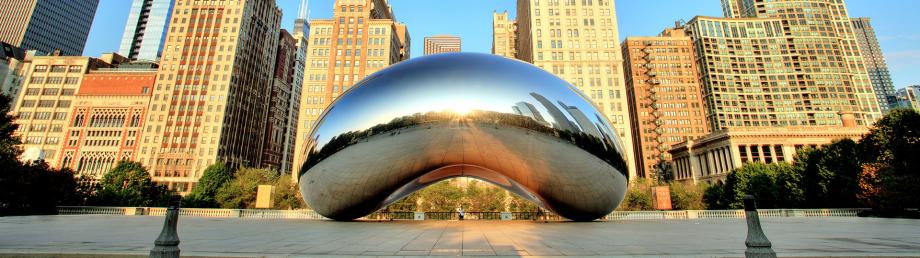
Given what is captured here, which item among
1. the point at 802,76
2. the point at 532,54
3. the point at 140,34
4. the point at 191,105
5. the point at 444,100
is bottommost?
the point at 444,100

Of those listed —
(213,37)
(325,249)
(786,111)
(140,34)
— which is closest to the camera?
(325,249)

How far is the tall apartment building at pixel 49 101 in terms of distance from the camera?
294ft

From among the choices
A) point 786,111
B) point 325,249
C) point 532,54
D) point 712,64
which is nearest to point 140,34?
point 532,54

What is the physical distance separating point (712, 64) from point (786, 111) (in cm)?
2387

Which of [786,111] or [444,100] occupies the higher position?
[786,111]

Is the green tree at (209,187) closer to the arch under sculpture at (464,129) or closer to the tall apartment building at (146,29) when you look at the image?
the arch under sculpture at (464,129)

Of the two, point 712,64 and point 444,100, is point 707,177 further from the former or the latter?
point 444,100

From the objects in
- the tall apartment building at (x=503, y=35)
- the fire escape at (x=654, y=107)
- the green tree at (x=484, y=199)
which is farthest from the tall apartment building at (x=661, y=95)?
the green tree at (x=484, y=199)

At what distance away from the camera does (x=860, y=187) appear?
29.9 meters

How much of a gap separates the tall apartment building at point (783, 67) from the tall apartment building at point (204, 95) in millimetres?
132533

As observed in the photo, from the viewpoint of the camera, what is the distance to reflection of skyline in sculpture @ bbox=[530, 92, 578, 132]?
21.4 ft

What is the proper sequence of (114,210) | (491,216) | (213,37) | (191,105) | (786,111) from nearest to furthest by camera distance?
(114,210) → (491,216) → (191,105) → (213,37) → (786,111)

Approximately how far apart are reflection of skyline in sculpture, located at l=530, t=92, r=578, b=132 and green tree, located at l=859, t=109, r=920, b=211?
1212 inches

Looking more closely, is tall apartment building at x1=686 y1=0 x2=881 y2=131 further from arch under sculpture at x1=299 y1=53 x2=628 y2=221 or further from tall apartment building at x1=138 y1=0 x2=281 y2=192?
tall apartment building at x1=138 y1=0 x2=281 y2=192
